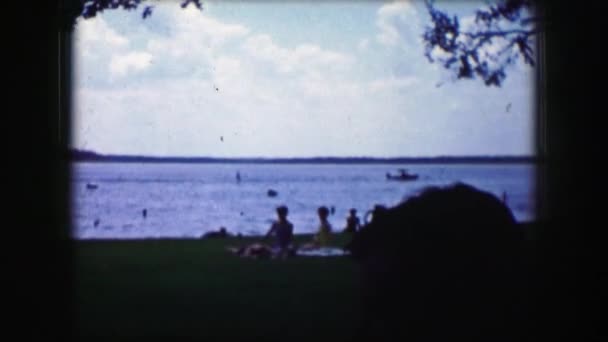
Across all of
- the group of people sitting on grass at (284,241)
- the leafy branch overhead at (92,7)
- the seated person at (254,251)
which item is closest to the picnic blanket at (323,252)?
the group of people sitting on grass at (284,241)

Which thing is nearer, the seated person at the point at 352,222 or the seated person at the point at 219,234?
the seated person at the point at 352,222

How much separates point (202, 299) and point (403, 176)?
1292mm

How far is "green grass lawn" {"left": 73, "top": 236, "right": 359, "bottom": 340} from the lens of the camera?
112 inches

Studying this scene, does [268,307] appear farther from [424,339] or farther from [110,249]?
[110,249]

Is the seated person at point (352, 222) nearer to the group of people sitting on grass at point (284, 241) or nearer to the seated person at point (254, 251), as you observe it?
the group of people sitting on grass at point (284, 241)

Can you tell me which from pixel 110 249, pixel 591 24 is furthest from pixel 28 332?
pixel 591 24

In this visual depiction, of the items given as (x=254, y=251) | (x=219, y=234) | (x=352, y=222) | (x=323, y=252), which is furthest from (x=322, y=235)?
(x=219, y=234)

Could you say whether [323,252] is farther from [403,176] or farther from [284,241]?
[403,176]

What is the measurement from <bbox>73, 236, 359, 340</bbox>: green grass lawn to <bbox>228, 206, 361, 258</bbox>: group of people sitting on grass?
53cm

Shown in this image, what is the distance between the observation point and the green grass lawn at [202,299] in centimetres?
285

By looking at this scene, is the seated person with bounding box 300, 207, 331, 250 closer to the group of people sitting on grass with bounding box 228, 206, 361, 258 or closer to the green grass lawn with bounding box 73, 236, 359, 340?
the group of people sitting on grass with bounding box 228, 206, 361, 258

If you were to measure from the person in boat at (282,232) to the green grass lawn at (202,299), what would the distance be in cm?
62

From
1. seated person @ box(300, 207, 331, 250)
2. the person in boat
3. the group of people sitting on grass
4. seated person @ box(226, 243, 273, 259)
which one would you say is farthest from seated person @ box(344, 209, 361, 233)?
seated person @ box(226, 243, 273, 259)

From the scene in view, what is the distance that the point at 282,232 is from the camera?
4719 mm
